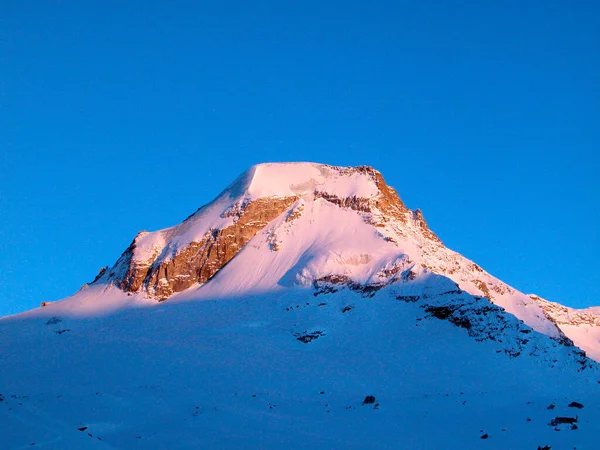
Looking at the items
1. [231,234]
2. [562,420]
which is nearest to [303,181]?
[231,234]

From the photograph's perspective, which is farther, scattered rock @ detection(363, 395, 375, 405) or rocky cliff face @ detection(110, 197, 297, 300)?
rocky cliff face @ detection(110, 197, 297, 300)

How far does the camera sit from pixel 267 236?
78.2 m

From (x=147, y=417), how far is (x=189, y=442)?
778cm

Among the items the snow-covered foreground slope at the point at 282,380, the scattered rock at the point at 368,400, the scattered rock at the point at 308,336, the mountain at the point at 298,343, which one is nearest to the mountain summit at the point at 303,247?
the mountain at the point at 298,343

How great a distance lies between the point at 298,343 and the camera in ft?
181

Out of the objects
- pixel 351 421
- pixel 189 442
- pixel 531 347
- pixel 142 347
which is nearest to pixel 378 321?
pixel 531 347

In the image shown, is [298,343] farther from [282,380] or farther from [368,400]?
[368,400]

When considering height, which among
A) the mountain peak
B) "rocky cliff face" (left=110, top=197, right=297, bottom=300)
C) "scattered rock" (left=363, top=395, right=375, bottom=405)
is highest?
the mountain peak

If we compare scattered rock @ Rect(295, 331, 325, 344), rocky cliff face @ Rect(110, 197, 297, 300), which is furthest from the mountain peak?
scattered rock @ Rect(295, 331, 325, 344)

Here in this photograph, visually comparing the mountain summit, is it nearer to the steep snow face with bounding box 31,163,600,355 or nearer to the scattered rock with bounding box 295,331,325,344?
the steep snow face with bounding box 31,163,600,355

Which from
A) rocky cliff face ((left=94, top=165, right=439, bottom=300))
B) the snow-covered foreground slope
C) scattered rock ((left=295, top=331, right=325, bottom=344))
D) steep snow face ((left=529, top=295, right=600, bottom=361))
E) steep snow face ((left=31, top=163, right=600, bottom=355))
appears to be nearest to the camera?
the snow-covered foreground slope

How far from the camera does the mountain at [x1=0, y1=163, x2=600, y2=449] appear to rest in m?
28.2

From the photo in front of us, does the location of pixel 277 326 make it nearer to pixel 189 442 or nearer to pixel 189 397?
pixel 189 397

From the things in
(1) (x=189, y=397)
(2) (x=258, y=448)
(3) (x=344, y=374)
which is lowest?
(2) (x=258, y=448)
